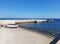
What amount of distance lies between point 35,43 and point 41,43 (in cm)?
49

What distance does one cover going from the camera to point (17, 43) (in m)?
11.4

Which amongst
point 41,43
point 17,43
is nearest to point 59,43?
point 41,43

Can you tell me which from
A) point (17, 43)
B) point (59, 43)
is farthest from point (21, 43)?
point (59, 43)

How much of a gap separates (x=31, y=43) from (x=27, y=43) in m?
0.34

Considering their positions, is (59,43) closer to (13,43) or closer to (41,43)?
(41,43)

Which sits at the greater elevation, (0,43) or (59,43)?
(59,43)

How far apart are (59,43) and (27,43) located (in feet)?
13.5

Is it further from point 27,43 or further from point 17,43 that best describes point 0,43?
point 27,43

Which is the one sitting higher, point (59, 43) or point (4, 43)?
point (59, 43)

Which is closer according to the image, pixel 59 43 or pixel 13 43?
pixel 59 43

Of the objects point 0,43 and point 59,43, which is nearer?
point 59,43

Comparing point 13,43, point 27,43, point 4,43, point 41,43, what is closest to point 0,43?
point 4,43

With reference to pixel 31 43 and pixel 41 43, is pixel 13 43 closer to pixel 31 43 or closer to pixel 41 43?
pixel 31 43

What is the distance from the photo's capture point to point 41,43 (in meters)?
11.5
